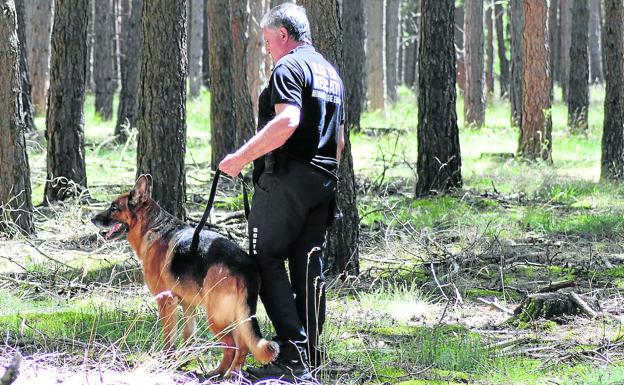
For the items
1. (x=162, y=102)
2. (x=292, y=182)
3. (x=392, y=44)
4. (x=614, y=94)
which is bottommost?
(x=292, y=182)

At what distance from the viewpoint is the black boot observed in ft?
18.9

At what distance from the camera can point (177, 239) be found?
603 cm

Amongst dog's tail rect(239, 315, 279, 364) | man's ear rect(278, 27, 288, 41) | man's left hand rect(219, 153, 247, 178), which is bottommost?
dog's tail rect(239, 315, 279, 364)

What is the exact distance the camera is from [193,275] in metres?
5.90

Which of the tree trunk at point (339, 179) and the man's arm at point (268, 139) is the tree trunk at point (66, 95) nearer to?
the tree trunk at point (339, 179)

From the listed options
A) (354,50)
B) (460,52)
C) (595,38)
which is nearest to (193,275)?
(354,50)

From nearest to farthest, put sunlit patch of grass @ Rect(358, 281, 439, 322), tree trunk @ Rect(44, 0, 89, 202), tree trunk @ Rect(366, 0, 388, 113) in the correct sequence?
sunlit patch of grass @ Rect(358, 281, 439, 322) < tree trunk @ Rect(44, 0, 89, 202) < tree trunk @ Rect(366, 0, 388, 113)

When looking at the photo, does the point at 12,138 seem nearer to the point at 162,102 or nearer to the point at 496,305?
the point at 162,102

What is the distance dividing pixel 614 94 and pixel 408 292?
7.99m

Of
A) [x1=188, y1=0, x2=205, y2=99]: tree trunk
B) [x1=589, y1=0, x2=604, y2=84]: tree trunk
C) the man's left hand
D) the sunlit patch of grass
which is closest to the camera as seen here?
the man's left hand

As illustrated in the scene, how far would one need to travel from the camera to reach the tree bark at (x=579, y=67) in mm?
22188

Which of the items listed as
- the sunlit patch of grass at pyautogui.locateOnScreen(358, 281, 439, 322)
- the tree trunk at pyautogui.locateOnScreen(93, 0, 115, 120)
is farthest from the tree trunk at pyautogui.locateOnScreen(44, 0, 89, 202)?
the tree trunk at pyautogui.locateOnScreen(93, 0, 115, 120)

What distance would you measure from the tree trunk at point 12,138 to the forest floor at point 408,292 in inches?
13.8

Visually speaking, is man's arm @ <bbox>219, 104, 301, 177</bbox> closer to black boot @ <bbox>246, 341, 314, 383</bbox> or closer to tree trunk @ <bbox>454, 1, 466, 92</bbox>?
black boot @ <bbox>246, 341, 314, 383</bbox>
